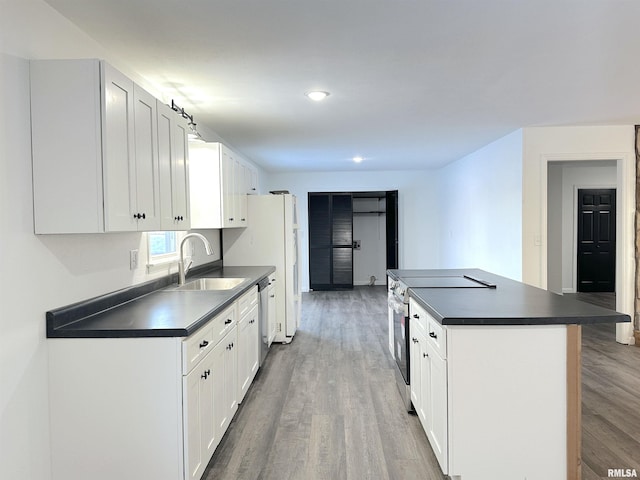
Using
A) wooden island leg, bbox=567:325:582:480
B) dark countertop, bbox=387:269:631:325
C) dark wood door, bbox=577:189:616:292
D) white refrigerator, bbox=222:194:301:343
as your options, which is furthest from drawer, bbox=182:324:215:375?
dark wood door, bbox=577:189:616:292

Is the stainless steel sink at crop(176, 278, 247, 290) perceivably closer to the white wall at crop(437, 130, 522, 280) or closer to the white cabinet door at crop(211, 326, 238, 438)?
the white cabinet door at crop(211, 326, 238, 438)

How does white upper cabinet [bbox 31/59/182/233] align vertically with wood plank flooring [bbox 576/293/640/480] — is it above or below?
above

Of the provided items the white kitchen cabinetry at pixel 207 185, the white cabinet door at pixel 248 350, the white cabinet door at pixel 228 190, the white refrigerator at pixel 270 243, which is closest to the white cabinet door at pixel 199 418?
the white cabinet door at pixel 248 350

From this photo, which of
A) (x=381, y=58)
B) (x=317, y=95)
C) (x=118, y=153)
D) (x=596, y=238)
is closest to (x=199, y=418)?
(x=118, y=153)

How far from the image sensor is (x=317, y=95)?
321 cm

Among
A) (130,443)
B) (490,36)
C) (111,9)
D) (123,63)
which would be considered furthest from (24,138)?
(490,36)

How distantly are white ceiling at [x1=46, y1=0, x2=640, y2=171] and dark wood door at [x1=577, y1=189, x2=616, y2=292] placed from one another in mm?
3940

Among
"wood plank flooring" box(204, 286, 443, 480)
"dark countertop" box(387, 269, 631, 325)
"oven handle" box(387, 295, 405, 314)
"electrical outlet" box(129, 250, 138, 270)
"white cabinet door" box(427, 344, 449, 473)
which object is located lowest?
"wood plank flooring" box(204, 286, 443, 480)

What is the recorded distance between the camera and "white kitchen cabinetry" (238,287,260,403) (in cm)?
298

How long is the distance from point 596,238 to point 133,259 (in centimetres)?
820

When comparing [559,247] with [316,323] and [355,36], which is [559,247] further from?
[355,36]

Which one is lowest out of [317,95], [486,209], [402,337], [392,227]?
[402,337]

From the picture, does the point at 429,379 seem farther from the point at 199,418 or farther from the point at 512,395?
the point at 199,418

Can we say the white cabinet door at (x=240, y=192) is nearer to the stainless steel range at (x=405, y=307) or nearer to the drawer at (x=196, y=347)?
the stainless steel range at (x=405, y=307)
